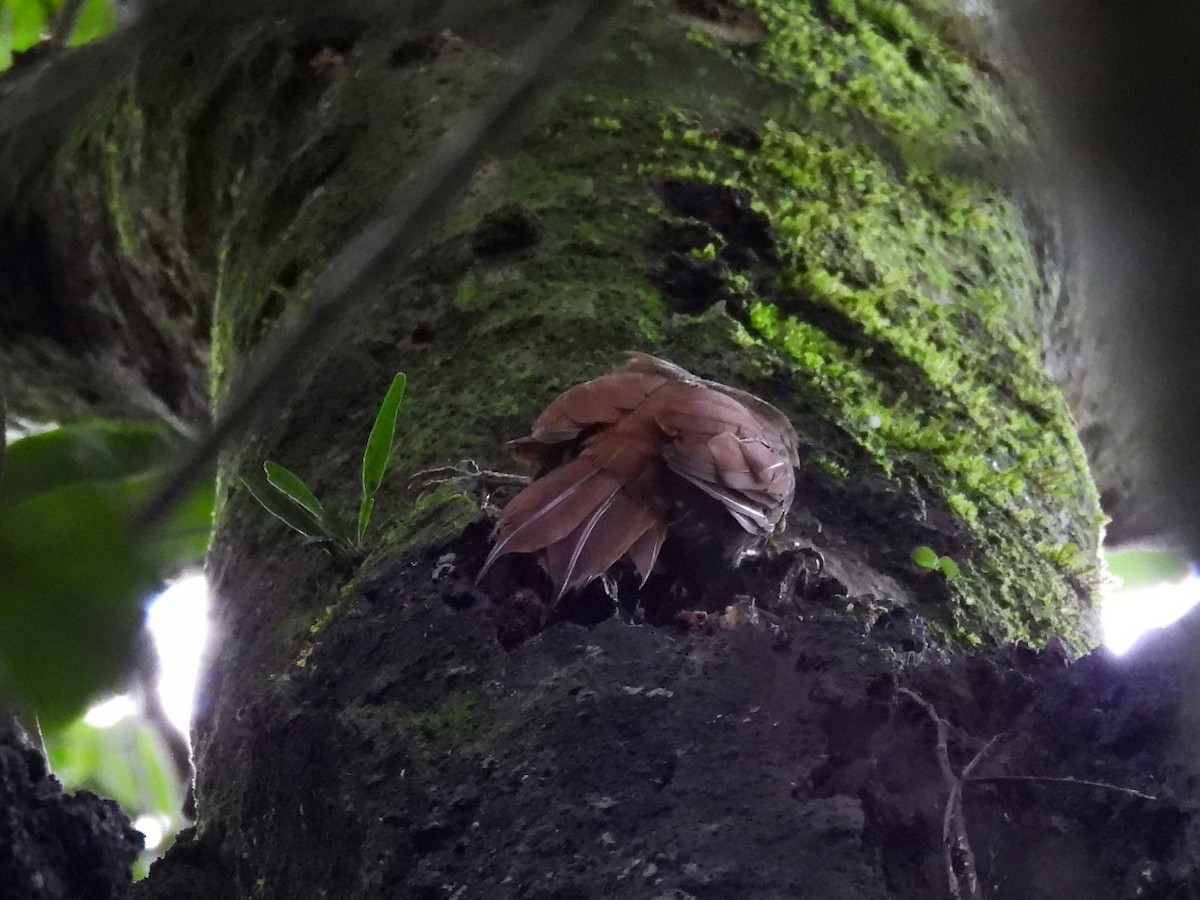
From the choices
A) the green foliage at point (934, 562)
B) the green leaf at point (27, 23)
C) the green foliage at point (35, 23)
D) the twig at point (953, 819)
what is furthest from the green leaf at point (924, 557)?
the green leaf at point (27, 23)

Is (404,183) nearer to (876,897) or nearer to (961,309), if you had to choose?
(961,309)

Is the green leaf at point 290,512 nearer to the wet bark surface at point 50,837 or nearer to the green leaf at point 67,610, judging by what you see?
the wet bark surface at point 50,837

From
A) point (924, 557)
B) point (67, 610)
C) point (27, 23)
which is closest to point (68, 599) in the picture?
point (67, 610)

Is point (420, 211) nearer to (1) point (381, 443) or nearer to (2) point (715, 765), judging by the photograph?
(2) point (715, 765)

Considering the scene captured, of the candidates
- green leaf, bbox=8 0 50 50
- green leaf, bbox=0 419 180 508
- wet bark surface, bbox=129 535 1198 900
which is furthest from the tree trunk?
green leaf, bbox=8 0 50 50

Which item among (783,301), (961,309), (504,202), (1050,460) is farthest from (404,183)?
(1050,460)

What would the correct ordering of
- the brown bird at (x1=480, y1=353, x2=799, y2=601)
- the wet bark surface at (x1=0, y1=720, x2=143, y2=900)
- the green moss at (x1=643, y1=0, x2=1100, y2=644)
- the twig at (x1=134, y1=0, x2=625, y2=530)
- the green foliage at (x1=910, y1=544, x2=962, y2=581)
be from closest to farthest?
the twig at (x1=134, y1=0, x2=625, y2=530) → the wet bark surface at (x1=0, y1=720, x2=143, y2=900) → the brown bird at (x1=480, y1=353, x2=799, y2=601) → the green foliage at (x1=910, y1=544, x2=962, y2=581) → the green moss at (x1=643, y1=0, x2=1100, y2=644)

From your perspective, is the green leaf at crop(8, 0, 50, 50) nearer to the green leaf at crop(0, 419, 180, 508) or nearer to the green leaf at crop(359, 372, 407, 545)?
the green leaf at crop(0, 419, 180, 508)
